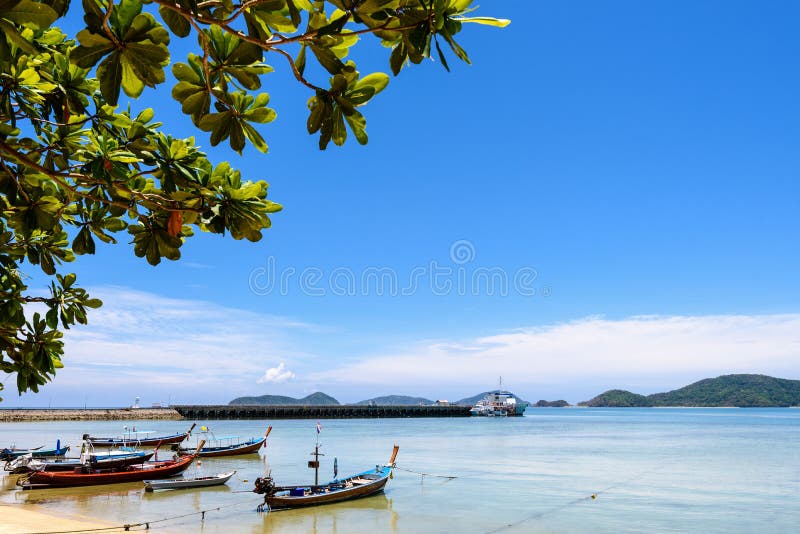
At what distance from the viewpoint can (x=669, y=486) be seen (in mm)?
30656

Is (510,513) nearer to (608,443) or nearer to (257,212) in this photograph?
(257,212)

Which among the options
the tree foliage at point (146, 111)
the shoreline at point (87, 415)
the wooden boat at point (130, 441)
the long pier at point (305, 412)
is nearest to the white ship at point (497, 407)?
the long pier at point (305, 412)

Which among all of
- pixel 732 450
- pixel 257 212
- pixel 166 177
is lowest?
pixel 732 450

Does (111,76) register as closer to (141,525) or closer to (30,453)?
(141,525)

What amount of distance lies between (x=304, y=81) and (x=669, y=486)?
113 ft

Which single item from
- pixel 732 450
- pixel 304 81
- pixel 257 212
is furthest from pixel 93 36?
pixel 732 450

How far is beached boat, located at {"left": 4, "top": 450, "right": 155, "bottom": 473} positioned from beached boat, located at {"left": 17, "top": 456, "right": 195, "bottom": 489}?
0.89 feet

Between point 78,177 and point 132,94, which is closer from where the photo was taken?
point 132,94

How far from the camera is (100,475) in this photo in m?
27.5

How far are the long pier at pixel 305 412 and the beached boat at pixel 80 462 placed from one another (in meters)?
64.7

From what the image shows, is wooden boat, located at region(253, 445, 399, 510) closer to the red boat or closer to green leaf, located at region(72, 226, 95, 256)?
the red boat

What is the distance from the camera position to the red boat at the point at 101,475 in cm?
2622

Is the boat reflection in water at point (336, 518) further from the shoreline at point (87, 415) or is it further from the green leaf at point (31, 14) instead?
the shoreline at point (87, 415)

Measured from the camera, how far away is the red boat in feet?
86.0
